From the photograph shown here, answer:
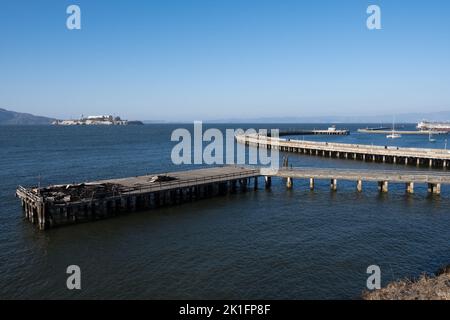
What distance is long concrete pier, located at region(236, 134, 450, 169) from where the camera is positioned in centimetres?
7269

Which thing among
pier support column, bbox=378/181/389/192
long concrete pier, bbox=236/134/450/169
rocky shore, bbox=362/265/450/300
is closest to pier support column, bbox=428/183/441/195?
pier support column, bbox=378/181/389/192

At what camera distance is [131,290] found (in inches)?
907

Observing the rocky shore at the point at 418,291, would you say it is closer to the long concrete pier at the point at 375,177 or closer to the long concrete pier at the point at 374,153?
the long concrete pier at the point at 375,177

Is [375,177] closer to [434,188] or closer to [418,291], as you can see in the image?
[434,188]

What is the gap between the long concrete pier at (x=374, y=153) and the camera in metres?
72.7

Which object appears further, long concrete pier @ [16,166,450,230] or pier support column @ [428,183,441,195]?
pier support column @ [428,183,441,195]

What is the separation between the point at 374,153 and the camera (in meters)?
80.8

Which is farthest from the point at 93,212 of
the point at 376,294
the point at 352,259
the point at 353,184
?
the point at 353,184

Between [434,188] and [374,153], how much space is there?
33.2 m

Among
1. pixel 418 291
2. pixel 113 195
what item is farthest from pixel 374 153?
pixel 418 291

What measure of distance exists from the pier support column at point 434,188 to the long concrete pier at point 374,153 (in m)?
25.1

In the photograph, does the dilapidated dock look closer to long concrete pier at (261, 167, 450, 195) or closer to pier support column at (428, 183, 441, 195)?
long concrete pier at (261, 167, 450, 195)

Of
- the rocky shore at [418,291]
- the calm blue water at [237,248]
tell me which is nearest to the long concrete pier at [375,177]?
the calm blue water at [237,248]
